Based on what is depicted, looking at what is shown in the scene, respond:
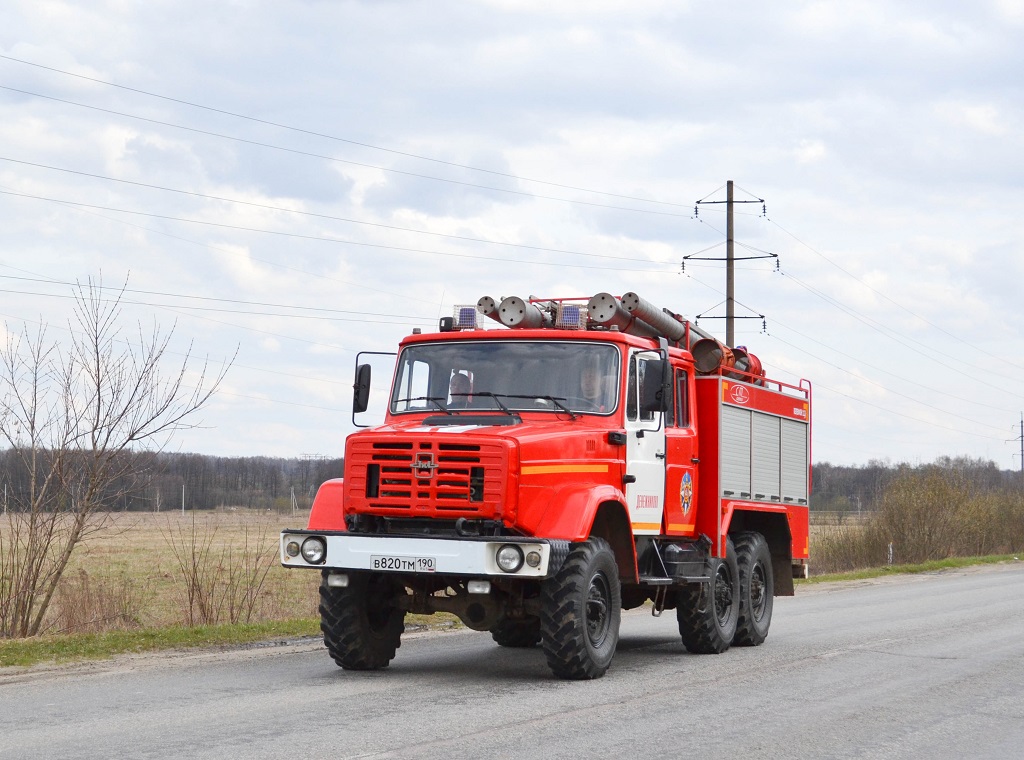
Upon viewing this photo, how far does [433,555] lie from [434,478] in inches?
23.7

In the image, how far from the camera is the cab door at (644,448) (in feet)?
37.2

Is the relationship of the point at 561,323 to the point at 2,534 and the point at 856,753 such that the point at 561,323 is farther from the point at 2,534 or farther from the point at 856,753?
the point at 2,534

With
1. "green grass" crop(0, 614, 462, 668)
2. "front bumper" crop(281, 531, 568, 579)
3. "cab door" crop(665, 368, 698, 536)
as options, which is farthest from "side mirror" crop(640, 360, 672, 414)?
"green grass" crop(0, 614, 462, 668)

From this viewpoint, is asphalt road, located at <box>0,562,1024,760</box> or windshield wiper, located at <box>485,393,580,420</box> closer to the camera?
asphalt road, located at <box>0,562,1024,760</box>

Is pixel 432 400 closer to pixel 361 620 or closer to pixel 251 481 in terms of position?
pixel 361 620

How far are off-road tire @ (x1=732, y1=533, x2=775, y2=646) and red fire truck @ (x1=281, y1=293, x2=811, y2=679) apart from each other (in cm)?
2

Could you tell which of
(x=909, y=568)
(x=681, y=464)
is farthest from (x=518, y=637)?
(x=909, y=568)

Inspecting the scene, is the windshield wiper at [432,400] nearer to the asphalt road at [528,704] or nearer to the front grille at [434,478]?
the front grille at [434,478]

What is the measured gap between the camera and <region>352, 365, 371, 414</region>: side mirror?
11.8 metres

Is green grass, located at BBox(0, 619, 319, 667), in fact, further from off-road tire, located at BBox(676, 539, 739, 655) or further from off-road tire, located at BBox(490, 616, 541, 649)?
off-road tire, located at BBox(676, 539, 739, 655)

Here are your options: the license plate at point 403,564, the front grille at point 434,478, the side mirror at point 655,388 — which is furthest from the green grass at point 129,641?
the side mirror at point 655,388

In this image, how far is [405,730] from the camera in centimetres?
785

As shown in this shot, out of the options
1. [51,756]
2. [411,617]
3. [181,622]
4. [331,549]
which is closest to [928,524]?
[411,617]

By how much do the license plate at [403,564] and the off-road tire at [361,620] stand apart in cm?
63
